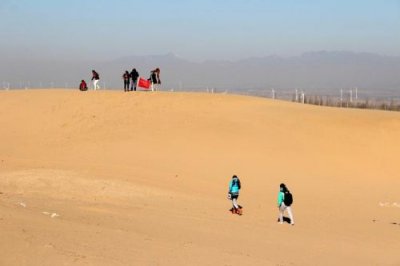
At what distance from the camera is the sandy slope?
1131 cm

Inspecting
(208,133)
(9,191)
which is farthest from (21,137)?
(9,191)

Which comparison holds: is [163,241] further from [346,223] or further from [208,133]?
[208,133]

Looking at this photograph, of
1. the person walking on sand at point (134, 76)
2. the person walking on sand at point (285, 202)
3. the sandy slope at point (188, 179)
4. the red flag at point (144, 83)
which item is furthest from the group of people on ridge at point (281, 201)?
the red flag at point (144, 83)

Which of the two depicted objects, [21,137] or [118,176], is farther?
[21,137]

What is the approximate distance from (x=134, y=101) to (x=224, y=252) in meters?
24.6

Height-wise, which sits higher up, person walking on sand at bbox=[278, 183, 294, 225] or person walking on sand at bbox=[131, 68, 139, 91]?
person walking on sand at bbox=[131, 68, 139, 91]

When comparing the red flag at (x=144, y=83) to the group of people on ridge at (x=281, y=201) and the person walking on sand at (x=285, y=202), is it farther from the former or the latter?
the person walking on sand at (x=285, y=202)

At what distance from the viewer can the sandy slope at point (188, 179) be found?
1131cm

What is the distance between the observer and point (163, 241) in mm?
11883

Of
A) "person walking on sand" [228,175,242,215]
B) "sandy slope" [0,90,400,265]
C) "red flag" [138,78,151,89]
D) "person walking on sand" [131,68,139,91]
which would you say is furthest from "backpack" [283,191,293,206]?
"red flag" [138,78,151,89]

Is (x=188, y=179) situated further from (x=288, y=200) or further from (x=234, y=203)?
(x=288, y=200)

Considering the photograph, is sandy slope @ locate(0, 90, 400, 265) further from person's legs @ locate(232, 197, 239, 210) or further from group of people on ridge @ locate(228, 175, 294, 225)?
person's legs @ locate(232, 197, 239, 210)

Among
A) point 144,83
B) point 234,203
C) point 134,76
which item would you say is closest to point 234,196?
point 234,203

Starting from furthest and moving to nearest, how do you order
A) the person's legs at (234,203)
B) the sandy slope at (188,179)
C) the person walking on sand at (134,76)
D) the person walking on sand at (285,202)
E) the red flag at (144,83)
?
the red flag at (144,83) → the person walking on sand at (134,76) → the person's legs at (234,203) → the person walking on sand at (285,202) → the sandy slope at (188,179)
